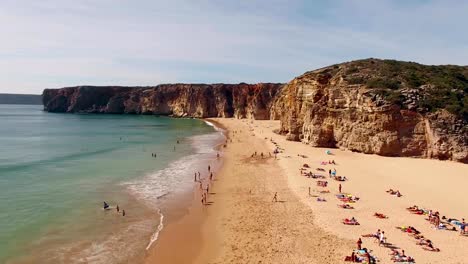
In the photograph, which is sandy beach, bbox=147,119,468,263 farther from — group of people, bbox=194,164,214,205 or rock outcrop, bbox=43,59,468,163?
rock outcrop, bbox=43,59,468,163

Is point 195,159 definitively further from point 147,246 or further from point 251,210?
point 147,246

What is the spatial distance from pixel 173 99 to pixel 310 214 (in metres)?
118

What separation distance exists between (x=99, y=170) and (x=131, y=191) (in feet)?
31.1

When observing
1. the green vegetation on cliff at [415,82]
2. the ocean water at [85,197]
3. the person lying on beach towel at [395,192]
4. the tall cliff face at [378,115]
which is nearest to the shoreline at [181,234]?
the ocean water at [85,197]

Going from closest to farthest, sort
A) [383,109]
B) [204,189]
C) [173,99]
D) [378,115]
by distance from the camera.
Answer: [204,189]
[383,109]
[378,115]
[173,99]

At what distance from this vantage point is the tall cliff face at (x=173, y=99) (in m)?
116

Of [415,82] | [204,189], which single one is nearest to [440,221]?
[204,189]

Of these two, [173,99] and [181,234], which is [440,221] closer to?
[181,234]

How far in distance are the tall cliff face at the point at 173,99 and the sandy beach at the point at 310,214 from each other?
254 ft

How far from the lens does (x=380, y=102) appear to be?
1612 inches

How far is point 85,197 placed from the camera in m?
26.9

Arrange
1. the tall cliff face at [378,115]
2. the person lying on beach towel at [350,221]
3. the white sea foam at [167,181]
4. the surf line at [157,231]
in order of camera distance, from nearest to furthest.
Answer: the surf line at [157,231], the person lying on beach towel at [350,221], the white sea foam at [167,181], the tall cliff face at [378,115]

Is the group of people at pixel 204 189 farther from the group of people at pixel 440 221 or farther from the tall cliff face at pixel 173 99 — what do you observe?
the tall cliff face at pixel 173 99

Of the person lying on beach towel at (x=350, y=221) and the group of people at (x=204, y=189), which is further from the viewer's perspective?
the group of people at (x=204, y=189)
